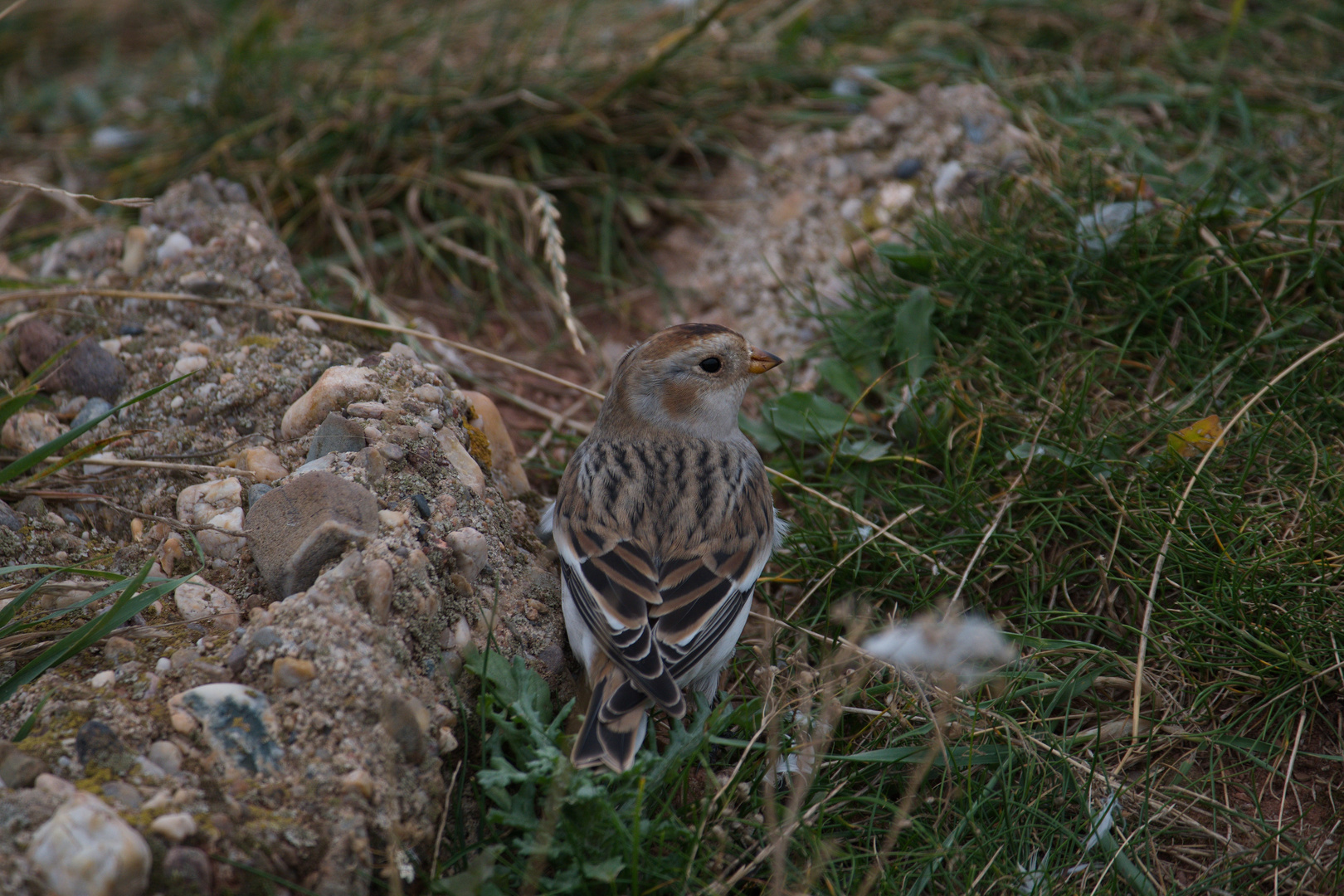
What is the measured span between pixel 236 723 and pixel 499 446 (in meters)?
1.39

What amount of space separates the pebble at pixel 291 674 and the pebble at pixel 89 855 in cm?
42

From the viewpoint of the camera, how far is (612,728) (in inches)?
93.2

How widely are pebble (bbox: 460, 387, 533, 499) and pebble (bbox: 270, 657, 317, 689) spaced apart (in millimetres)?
1109

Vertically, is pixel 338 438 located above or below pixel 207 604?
above

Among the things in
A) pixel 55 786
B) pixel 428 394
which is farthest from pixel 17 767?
pixel 428 394

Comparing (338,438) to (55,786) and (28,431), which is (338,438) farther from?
(55,786)

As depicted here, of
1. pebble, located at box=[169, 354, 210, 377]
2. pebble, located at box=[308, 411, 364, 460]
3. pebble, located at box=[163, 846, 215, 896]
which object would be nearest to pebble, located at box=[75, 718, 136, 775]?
pebble, located at box=[163, 846, 215, 896]

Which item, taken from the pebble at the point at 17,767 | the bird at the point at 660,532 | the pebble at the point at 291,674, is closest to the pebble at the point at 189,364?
the bird at the point at 660,532

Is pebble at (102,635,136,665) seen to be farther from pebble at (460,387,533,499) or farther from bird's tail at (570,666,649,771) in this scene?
pebble at (460,387,533,499)

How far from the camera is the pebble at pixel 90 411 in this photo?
3.06 metres

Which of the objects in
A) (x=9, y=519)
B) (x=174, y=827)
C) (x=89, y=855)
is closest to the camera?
(x=89, y=855)

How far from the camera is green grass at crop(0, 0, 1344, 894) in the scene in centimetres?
238

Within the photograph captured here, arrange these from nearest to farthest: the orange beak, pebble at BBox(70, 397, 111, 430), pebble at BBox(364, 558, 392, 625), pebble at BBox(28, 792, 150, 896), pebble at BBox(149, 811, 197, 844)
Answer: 1. pebble at BBox(28, 792, 150, 896)
2. pebble at BBox(149, 811, 197, 844)
3. pebble at BBox(364, 558, 392, 625)
4. pebble at BBox(70, 397, 111, 430)
5. the orange beak

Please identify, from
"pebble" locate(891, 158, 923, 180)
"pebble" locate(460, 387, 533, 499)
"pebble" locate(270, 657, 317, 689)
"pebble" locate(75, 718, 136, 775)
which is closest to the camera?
"pebble" locate(75, 718, 136, 775)
